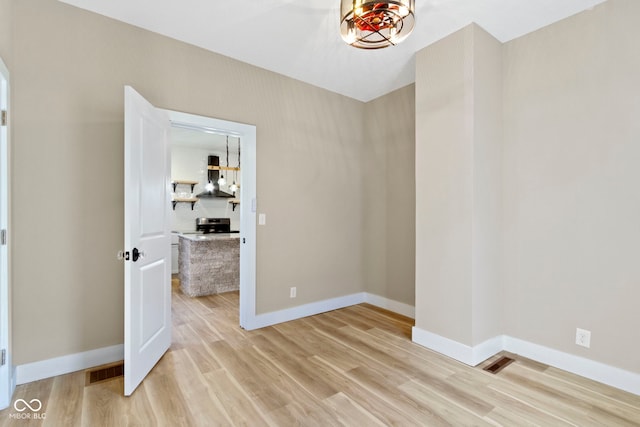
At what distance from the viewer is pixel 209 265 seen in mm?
4801

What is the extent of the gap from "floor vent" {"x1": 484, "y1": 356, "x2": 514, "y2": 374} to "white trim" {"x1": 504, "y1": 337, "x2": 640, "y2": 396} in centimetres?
18

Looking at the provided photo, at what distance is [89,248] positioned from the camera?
243 cm

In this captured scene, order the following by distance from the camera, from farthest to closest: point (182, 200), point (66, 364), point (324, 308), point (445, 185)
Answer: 1. point (182, 200)
2. point (324, 308)
3. point (445, 185)
4. point (66, 364)

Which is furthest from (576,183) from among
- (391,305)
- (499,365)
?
(391,305)

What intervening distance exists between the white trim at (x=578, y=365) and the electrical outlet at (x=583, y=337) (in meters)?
0.11

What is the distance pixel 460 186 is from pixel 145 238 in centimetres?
263

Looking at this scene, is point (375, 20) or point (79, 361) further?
point (79, 361)

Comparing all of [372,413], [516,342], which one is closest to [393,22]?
[372,413]

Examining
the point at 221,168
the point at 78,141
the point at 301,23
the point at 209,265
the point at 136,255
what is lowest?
the point at 209,265

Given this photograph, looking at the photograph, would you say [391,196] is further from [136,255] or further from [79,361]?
[79,361]

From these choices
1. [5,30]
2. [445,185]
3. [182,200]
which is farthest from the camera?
[182,200]

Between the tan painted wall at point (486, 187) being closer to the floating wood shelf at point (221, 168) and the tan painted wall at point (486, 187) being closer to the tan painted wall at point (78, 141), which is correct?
the tan painted wall at point (78, 141)

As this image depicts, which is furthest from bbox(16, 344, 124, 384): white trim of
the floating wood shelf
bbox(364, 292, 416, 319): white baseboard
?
the floating wood shelf

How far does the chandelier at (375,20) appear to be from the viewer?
1.61 metres
